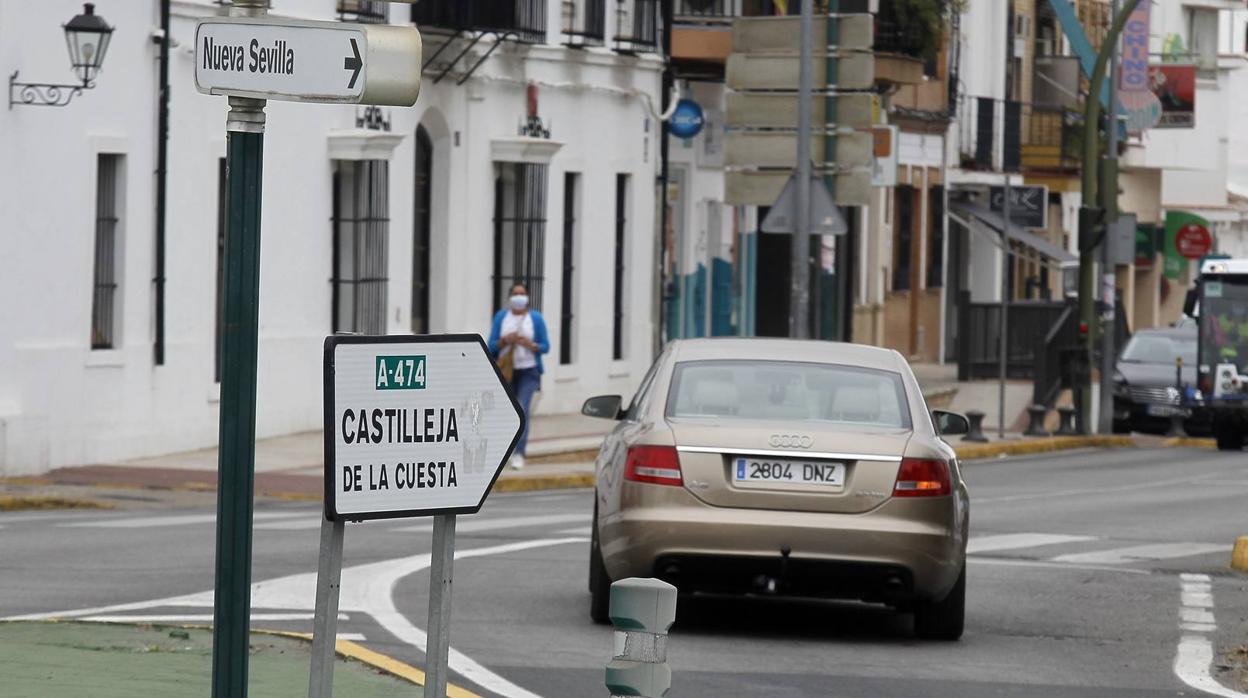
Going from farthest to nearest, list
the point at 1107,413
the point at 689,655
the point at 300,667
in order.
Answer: the point at 1107,413 → the point at 689,655 → the point at 300,667

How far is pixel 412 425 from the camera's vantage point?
22.2 ft

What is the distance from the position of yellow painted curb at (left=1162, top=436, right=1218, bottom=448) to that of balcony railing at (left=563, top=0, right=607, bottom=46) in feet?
31.8

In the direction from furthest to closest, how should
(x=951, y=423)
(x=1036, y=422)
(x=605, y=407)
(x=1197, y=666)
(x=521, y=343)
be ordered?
(x=1036, y=422)
(x=521, y=343)
(x=605, y=407)
(x=951, y=423)
(x=1197, y=666)

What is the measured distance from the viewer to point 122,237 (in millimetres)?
23234

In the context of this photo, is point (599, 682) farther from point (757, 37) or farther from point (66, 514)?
point (757, 37)

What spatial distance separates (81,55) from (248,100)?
15.3 meters

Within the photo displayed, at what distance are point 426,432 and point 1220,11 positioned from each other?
237 ft

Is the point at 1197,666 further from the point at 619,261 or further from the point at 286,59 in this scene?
the point at 619,261

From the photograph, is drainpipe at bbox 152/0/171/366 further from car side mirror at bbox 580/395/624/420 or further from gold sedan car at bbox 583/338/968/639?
gold sedan car at bbox 583/338/968/639

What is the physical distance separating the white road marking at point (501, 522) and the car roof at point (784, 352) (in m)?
→ 4.77

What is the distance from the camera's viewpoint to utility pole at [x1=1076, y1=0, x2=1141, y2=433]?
33.8 meters

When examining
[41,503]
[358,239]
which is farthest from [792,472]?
[358,239]

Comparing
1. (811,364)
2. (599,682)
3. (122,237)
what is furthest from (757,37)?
(599,682)

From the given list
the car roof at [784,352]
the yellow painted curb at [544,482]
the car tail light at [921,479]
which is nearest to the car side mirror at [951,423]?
the car roof at [784,352]
